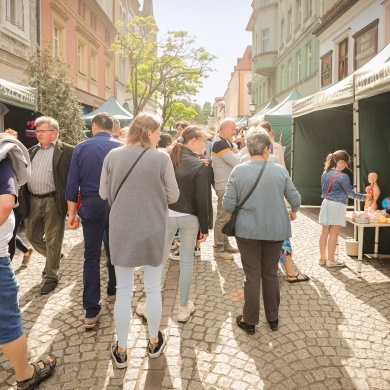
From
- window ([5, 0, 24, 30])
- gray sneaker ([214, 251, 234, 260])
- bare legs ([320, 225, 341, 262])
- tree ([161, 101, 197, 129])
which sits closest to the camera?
bare legs ([320, 225, 341, 262])

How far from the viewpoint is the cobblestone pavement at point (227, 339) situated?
9.24 ft

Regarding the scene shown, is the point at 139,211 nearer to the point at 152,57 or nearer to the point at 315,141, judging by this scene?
the point at 315,141

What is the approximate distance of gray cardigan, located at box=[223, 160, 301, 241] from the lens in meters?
3.36

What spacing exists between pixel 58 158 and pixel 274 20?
1094 inches

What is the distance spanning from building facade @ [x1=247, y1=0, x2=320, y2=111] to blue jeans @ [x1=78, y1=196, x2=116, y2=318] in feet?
56.7

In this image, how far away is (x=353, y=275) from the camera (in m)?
5.09

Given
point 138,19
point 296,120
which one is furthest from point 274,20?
point 296,120

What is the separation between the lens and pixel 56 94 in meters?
10.9

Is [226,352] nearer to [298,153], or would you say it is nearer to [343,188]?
[343,188]

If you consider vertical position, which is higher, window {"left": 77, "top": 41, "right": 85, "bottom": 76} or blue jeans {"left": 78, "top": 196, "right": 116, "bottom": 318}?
window {"left": 77, "top": 41, "right": 85, "bottom": 76}

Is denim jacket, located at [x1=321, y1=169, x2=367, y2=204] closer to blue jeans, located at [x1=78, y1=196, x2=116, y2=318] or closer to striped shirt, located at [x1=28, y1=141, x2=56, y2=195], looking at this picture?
blue jeans, located at [x1=78, y1=196, x2=116, y2=318]

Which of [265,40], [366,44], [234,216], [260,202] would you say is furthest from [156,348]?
[265,40]

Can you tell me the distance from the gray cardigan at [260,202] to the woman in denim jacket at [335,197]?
214 centimetres

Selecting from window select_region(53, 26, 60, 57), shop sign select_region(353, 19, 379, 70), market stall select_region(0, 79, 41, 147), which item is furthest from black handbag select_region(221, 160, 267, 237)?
window select_region(53, 26, 60, 57)
